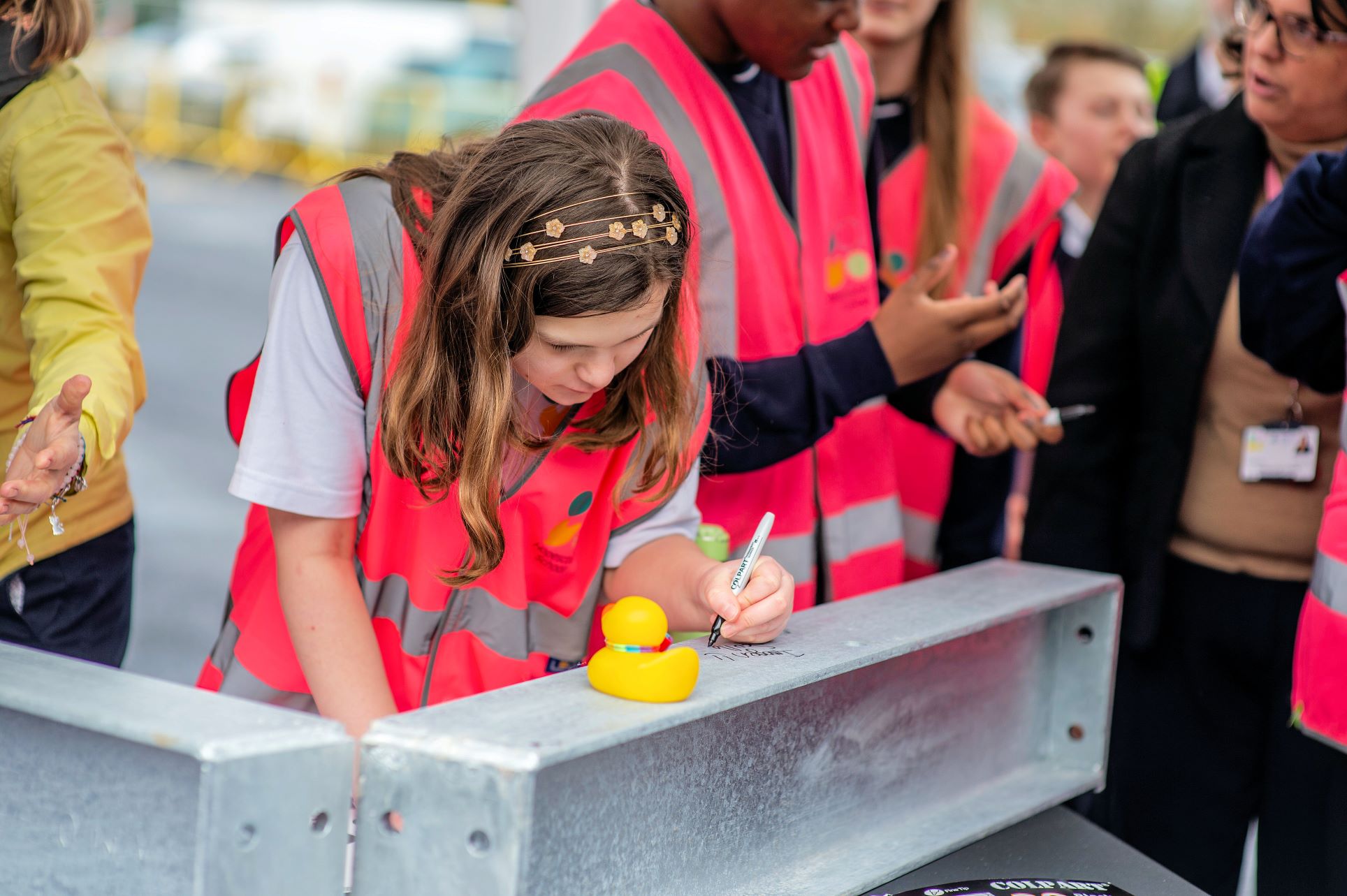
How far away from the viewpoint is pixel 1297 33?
1613 mm

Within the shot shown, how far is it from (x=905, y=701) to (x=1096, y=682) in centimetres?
25

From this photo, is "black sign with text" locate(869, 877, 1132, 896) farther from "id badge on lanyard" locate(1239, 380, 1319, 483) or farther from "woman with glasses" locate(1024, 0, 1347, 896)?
"id badge on lanyard" locate(1239, 380, 1319, 483)

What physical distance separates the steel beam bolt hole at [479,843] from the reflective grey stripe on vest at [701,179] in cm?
84

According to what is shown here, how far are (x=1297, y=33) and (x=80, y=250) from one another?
1.40 m

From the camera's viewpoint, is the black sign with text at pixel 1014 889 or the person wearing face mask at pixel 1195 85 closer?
the black sign with text at pixel 1014 889

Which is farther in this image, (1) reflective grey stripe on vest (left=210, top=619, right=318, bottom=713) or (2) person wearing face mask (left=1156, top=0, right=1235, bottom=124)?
(2) person wearing face mask (left=1156, top=0, right=1235, bottom=124)

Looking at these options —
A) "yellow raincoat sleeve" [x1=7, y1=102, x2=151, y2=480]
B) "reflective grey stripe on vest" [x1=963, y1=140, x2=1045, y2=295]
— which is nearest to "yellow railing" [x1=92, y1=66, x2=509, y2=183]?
"reflective grey stripe on vest" [x1=963, y1=140, x2=1045, y2=295]

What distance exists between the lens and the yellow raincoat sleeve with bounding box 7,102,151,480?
1.29m

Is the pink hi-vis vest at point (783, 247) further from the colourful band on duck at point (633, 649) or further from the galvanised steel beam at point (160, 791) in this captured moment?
the galvanised steel beam at point (160, 791)

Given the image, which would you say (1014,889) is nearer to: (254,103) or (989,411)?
(989,411)

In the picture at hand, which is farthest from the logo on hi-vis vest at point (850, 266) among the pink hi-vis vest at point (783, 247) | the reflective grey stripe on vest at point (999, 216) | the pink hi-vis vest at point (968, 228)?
the reflective grey stripe on vest at point (999, 216)

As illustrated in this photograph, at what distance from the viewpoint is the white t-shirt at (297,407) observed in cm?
123

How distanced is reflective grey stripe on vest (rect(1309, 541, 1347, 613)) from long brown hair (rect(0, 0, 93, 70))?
1.44 meters

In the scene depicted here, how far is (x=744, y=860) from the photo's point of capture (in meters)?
1.08
